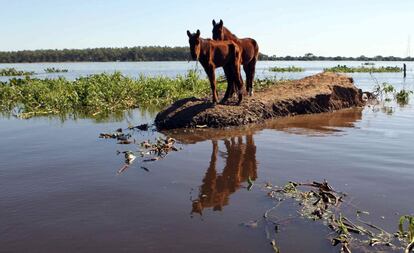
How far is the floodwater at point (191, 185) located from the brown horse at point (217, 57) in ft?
4.07

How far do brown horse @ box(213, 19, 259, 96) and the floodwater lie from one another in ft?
7.08

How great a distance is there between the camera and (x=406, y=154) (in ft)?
21.4

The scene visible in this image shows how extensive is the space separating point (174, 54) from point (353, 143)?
10548 centimetres

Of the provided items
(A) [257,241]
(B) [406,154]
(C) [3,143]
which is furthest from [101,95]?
(A) [257,241]

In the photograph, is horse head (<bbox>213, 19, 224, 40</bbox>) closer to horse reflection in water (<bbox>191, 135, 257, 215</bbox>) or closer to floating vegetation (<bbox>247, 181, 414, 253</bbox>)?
horse reflection in water (<bbox>191, 135, 257, 215</bbox>)

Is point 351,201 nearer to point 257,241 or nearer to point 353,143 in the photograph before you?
point 257,241

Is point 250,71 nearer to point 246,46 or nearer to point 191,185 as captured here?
point 246,46

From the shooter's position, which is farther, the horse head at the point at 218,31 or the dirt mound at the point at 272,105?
the horse head at the point at 218,31

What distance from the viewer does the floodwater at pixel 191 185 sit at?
3.73 meters

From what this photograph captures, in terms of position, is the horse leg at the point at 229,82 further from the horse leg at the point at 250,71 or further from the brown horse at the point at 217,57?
the horse leg at the point at 250,71

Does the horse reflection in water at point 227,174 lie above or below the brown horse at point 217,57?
below

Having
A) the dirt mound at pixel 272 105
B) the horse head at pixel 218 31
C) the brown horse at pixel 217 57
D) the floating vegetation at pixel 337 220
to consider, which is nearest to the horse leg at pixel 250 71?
the dirt mound at pixel 272 105

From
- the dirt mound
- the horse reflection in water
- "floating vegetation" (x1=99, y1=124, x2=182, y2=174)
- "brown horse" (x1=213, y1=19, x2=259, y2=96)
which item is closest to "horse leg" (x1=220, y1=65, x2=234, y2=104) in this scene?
the dirt mound

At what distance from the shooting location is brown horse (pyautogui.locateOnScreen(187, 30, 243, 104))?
8.10 metres
